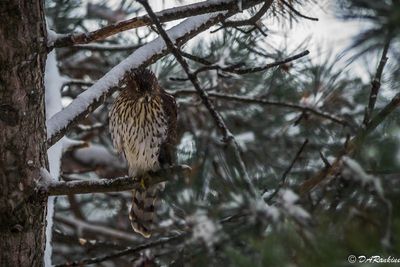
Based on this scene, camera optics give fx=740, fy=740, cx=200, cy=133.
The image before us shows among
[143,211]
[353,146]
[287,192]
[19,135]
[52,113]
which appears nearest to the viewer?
[287,192]

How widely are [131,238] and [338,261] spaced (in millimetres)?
3813

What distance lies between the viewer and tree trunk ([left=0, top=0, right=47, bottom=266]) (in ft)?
8.96

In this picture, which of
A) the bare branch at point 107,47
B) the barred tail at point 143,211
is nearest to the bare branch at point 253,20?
the bare branch at point 107,47

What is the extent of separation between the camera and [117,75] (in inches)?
121

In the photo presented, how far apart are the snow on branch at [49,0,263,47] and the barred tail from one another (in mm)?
1372

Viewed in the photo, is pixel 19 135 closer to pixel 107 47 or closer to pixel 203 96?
pixel 203 96

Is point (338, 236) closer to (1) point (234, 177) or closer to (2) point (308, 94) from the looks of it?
(1) point (234, 177)

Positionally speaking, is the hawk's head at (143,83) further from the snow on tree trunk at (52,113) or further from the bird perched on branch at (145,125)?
the snow on tree trunk at (52,113)

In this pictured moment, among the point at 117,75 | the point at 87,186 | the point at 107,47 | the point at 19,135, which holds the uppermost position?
the point at 107,47

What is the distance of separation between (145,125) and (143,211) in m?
0.51

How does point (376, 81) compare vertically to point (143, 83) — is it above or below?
below

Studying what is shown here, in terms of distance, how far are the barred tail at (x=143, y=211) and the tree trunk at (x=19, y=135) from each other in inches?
50.6

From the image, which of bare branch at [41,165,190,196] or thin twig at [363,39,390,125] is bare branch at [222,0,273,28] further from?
bare branch at [41,165,190,196]

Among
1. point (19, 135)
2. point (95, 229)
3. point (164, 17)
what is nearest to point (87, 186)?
point (19, 135)
